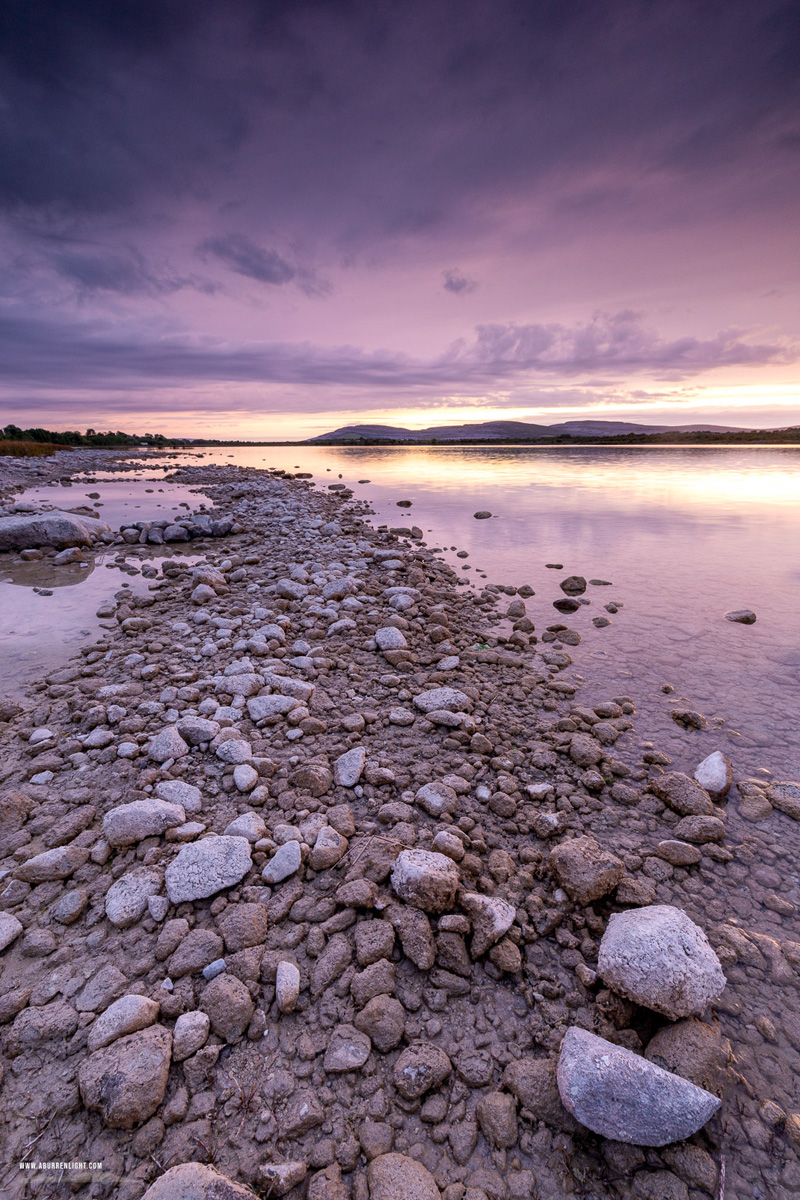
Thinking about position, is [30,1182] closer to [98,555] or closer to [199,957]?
[199,957]

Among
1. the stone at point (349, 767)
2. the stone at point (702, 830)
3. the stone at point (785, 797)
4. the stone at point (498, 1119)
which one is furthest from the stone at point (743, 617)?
the stone at point (498, 1119)

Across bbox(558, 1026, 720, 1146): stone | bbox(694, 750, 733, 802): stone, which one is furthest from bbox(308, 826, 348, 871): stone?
bbox(694, 750, 733, 802): stone

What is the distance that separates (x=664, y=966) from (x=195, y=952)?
198 cm

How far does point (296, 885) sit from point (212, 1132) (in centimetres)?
91

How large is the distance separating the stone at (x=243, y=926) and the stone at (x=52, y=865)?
0.89 metres

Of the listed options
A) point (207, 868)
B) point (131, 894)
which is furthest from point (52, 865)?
point (207, 868)

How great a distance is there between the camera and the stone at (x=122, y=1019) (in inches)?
69.4

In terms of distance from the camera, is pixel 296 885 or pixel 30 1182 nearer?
pixel 30 1182

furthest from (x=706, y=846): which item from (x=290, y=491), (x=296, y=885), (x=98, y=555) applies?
(x=290, y=491)

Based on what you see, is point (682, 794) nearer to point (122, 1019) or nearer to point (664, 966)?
point (664, 966)

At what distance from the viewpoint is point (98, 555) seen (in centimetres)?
969

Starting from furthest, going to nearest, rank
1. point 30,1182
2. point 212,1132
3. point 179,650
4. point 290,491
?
point 290,491 → point 179,650 → point 212,1132 → point 30,1182

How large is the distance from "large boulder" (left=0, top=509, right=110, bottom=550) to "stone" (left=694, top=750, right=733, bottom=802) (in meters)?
11.4

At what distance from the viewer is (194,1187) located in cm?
137
